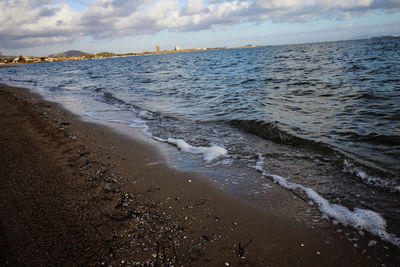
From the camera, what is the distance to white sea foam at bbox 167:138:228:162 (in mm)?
4566

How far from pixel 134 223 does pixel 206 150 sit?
8.69 feet

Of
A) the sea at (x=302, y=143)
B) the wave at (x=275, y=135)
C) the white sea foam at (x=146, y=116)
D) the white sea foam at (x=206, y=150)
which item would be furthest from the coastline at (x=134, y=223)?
the white sea foam at (x=146, y=116)

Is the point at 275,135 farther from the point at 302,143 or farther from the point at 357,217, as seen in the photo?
the point at 357,217

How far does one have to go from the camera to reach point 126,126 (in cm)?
703

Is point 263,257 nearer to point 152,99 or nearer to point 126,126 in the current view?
point 126,126

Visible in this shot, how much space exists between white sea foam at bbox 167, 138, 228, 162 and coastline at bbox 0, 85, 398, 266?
0.88m

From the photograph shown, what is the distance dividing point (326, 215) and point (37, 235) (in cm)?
332

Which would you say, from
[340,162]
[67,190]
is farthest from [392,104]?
[67,190]

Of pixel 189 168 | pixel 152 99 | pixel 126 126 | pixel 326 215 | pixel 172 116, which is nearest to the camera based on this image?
pixel 326 215

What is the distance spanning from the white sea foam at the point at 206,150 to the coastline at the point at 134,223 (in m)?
A: 0.88

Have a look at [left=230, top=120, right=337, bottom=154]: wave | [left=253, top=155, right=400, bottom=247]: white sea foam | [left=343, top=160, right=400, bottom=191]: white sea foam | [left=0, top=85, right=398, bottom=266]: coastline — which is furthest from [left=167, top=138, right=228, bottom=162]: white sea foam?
[left=343, top=160, right=400, bottom=191]: white sea foam

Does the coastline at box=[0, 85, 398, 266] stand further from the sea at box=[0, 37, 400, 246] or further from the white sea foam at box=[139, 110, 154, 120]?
the white sea foam at box=[139, 110, 154, 120]

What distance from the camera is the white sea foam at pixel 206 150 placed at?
457cm

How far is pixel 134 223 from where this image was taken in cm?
247
